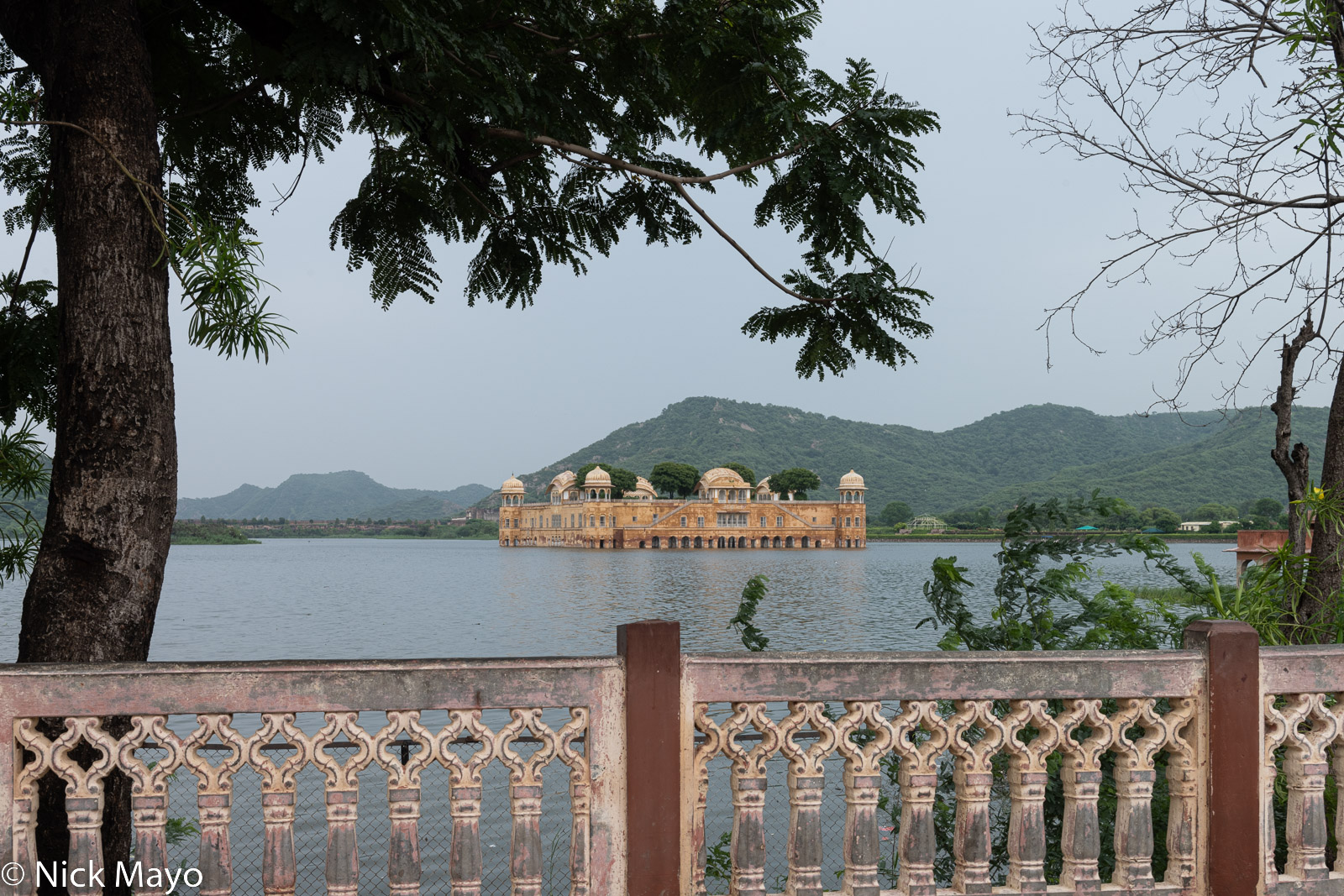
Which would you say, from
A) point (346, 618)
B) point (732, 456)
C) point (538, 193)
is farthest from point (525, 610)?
point (732, 456)

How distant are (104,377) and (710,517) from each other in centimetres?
12706

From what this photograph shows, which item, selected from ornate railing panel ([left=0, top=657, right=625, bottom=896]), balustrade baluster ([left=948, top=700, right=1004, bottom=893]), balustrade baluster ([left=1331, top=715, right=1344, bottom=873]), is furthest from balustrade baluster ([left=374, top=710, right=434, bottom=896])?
balustrade baluster ([left=1331, top=715, right=1344, bottom=873])

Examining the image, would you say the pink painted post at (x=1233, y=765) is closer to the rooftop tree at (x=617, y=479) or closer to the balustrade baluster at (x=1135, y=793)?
the balustrade baluster at (x=1135, y=793)

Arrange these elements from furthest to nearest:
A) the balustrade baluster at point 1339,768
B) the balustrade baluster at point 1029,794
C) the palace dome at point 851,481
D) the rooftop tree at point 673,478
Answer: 1. the rooftop tree at point 673,478
2. the palace dome at point 851,481
3. the balustrade baluster at point 1339,768
4. the balustrade baluster at point 1029,794

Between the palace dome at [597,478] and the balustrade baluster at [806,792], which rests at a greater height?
the palace dome at [597,478]

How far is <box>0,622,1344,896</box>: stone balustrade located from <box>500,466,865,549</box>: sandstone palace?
123 meters

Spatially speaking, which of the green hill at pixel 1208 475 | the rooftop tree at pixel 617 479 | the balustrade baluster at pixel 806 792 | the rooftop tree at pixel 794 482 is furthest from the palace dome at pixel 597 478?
the balustrade baluster at pixel 806 792

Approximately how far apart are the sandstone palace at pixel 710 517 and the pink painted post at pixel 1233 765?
4850 inches

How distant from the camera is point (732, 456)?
158875 mm

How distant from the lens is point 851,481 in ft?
438

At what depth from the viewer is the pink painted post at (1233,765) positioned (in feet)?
11.1

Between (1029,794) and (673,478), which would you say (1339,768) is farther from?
(673,478)

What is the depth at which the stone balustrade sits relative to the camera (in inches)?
116

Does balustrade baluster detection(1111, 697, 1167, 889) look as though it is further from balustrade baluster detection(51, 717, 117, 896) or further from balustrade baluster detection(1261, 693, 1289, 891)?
balustrade baluster detection(51, 717, 117, 896)
